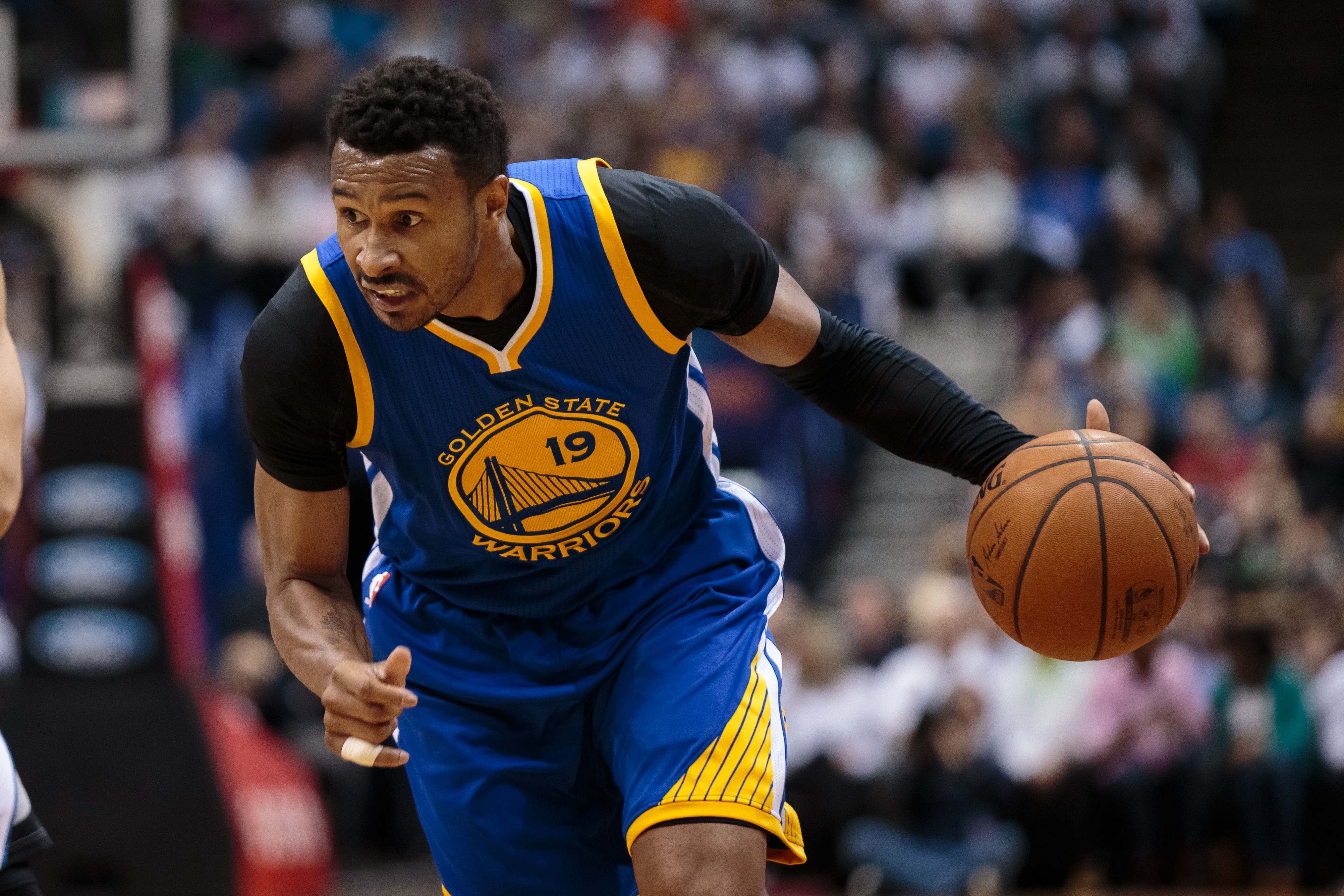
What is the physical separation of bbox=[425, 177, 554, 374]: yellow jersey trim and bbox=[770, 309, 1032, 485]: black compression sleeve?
59cm

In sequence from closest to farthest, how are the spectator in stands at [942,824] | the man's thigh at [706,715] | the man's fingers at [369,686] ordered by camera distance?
the man's fingers at [369,686] < the man's thigh at [706,715] < the spectator in stands at [942,824]

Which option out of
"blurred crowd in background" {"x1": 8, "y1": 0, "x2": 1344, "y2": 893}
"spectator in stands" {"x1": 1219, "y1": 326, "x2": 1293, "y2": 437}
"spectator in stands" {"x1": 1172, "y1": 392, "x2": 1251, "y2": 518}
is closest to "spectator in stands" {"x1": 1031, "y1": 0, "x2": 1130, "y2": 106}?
"blurred crowd in background" {"x1": 8, "y1": 0, "x2": 1344, "y2": 893}

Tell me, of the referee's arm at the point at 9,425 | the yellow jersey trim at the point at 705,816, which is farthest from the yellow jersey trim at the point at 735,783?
the referee's arm at the point at 9,425

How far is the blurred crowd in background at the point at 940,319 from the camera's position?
7.96 metres

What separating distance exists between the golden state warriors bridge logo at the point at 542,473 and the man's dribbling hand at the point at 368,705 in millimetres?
497

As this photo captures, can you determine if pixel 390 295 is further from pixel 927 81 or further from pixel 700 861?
pixel 927 81

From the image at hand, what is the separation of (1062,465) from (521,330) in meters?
1.12

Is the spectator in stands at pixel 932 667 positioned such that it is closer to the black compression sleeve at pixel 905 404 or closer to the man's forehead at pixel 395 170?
the black compression sleeve at pixel 905 404

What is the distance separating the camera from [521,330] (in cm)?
317

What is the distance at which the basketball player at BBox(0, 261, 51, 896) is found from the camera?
2541mm

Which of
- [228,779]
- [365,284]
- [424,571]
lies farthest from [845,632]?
[365,284]

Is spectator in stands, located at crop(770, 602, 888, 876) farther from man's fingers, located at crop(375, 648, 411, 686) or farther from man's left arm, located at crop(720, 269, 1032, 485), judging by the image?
man's fingers, located at crop(375, 648, 411, 686)

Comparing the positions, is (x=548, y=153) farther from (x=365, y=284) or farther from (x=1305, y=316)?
(x=365, y=284)

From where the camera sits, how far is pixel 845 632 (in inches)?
374
